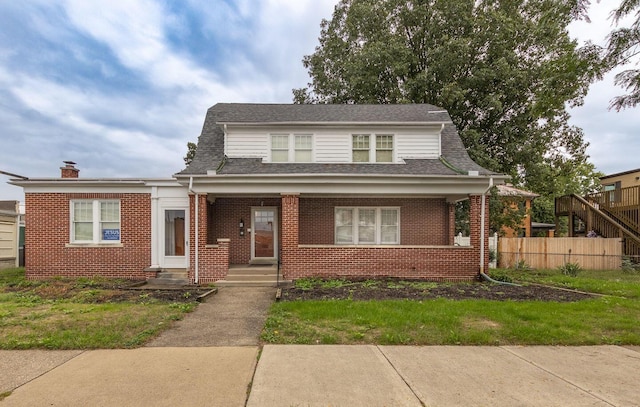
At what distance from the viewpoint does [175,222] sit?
11.2 m

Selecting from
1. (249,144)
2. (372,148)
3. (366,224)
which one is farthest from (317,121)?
(366,224)

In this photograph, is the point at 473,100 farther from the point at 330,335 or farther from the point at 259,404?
the point at 259,404

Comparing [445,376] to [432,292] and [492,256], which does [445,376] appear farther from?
[492,256]

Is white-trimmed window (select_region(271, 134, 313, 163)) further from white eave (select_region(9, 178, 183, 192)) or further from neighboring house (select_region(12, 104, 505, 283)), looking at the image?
white eave (select_region(9, 178, 183, 192))

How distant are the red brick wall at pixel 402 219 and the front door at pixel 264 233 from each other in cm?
116

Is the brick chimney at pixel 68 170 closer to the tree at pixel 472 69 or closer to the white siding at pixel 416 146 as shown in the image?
the white siding at pixel 416 146

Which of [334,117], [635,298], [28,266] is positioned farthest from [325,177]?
[28,266]

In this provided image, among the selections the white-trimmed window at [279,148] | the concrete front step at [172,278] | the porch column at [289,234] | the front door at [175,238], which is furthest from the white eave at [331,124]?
the concrete front step at [172,278]

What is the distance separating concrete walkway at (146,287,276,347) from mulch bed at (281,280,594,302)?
933 millimetres

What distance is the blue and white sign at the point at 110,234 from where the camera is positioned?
11.1 meters

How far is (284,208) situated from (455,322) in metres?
6.19

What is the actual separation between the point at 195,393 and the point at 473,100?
1971 cm

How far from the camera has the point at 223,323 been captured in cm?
614

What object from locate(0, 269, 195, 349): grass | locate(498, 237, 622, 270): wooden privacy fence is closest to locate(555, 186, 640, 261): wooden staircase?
locate(498, 237, 622, 270): wooden privacy fence
